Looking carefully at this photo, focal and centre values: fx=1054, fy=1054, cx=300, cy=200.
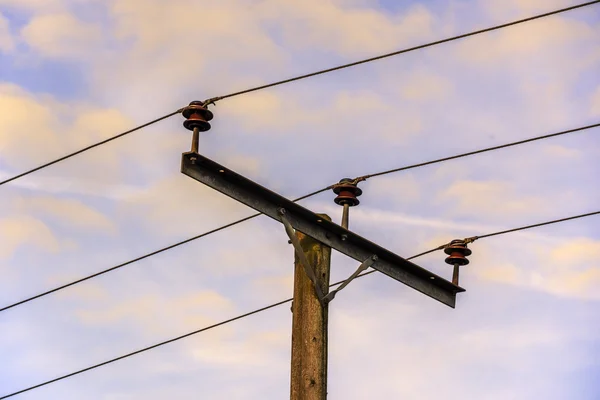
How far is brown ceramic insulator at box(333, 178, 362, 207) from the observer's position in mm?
10234

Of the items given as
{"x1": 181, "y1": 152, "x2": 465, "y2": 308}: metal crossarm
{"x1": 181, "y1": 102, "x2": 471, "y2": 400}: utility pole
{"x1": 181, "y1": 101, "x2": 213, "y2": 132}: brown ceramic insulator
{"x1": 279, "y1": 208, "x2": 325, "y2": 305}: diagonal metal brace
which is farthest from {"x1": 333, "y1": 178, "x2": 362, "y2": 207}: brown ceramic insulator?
{"x1": 181, "y1": 101, "x2": 213, "y2": 132}: brown ceramic insulator

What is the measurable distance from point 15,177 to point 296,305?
5243 mm

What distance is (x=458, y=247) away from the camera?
11.0 meters

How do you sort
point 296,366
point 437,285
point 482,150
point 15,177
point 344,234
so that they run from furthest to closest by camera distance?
point 15,177 → point 482,150 → point 437,285 → point 344,234 → point 296,366

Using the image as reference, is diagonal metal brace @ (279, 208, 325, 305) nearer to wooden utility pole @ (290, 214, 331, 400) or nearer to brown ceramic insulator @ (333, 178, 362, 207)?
wooden utility pole @ (290, 214, 331, 400)

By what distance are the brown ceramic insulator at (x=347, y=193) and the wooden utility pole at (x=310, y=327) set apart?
0.45 meters

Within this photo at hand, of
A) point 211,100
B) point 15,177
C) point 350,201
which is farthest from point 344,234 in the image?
point 15,177

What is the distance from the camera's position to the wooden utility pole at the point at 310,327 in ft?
30.0

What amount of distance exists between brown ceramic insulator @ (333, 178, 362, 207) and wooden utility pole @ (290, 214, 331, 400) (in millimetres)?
452

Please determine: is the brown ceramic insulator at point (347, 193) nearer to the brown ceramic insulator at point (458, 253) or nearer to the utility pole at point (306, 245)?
the utility pole at point (306, 245)

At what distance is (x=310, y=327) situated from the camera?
30.8 ft

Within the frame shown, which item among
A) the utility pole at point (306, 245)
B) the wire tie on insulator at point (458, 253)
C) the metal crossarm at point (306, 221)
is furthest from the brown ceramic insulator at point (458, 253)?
the utility pole at point (306, 245)

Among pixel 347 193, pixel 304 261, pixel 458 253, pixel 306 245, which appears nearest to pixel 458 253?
pixel 458 253

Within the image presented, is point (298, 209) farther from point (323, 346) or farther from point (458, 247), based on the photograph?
point (458, 247)
